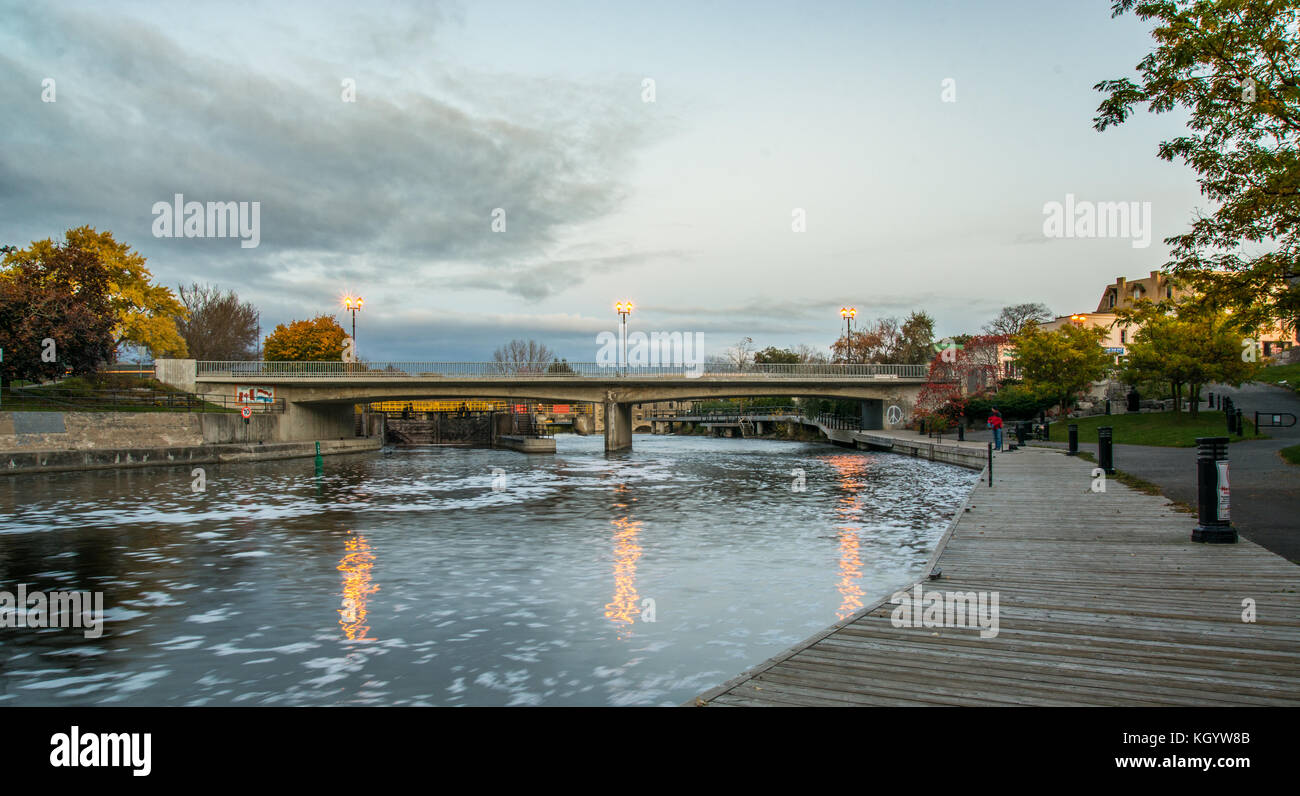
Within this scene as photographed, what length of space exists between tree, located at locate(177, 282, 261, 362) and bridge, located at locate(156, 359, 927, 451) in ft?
79.9

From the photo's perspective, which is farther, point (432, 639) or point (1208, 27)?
point (1208, 27)

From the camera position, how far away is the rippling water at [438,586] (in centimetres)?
856

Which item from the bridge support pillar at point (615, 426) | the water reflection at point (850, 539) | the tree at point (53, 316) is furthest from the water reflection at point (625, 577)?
the bridge support pillar at point (615, 426)

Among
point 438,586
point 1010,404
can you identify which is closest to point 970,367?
point 1010,404

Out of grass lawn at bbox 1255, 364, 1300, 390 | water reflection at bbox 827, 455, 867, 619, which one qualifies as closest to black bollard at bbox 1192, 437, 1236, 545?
water reflection at bbox 827, 455, 867, 619

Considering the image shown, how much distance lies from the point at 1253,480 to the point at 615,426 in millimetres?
53108

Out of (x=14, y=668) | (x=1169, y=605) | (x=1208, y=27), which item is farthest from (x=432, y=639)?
(x=1208, y=27)

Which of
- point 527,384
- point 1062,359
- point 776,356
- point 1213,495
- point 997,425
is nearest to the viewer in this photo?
point 1213,495

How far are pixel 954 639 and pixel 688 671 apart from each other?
3046 millimetres

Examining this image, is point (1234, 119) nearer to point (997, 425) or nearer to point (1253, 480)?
point (1253, 480)

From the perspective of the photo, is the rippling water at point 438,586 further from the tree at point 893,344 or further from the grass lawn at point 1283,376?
the tree at point 893,344

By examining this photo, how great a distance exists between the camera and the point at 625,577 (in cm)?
1438
